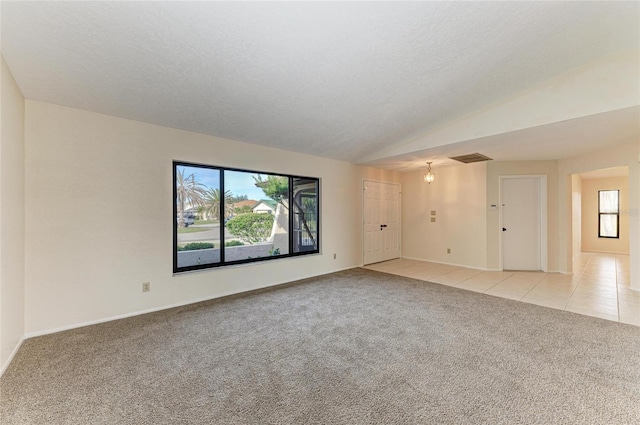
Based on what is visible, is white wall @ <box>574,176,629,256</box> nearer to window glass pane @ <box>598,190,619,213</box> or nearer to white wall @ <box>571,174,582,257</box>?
window glass pane @ <box>598,190,619,213</box>

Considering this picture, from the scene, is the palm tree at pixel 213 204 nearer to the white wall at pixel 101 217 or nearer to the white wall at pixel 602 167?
the white wall at pixel 101 217

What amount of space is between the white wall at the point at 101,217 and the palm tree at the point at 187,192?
18 centimetres

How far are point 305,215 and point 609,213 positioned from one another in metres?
9.21

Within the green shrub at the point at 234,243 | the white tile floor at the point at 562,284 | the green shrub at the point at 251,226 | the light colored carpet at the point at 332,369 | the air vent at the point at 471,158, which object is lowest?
the light colored carpet at the point at 332,369

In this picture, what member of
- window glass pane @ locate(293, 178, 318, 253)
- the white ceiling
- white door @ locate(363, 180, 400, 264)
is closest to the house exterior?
window glass pane @ locate(293, 178, 318, 253)

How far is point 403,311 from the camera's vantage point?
3.45 m

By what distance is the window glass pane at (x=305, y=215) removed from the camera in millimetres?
5254

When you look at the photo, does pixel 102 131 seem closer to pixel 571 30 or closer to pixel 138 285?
pixel 138 285

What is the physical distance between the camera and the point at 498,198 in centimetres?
580

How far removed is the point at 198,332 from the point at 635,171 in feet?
22.5

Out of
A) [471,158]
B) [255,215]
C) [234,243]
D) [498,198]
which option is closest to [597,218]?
[498,198]

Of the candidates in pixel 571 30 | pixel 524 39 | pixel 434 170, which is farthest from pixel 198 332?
pixel 434 170

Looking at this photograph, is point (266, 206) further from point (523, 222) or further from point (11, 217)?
point (523, 222)

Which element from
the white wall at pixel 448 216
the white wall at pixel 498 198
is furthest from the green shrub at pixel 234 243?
the white wall at pixel 498 198
